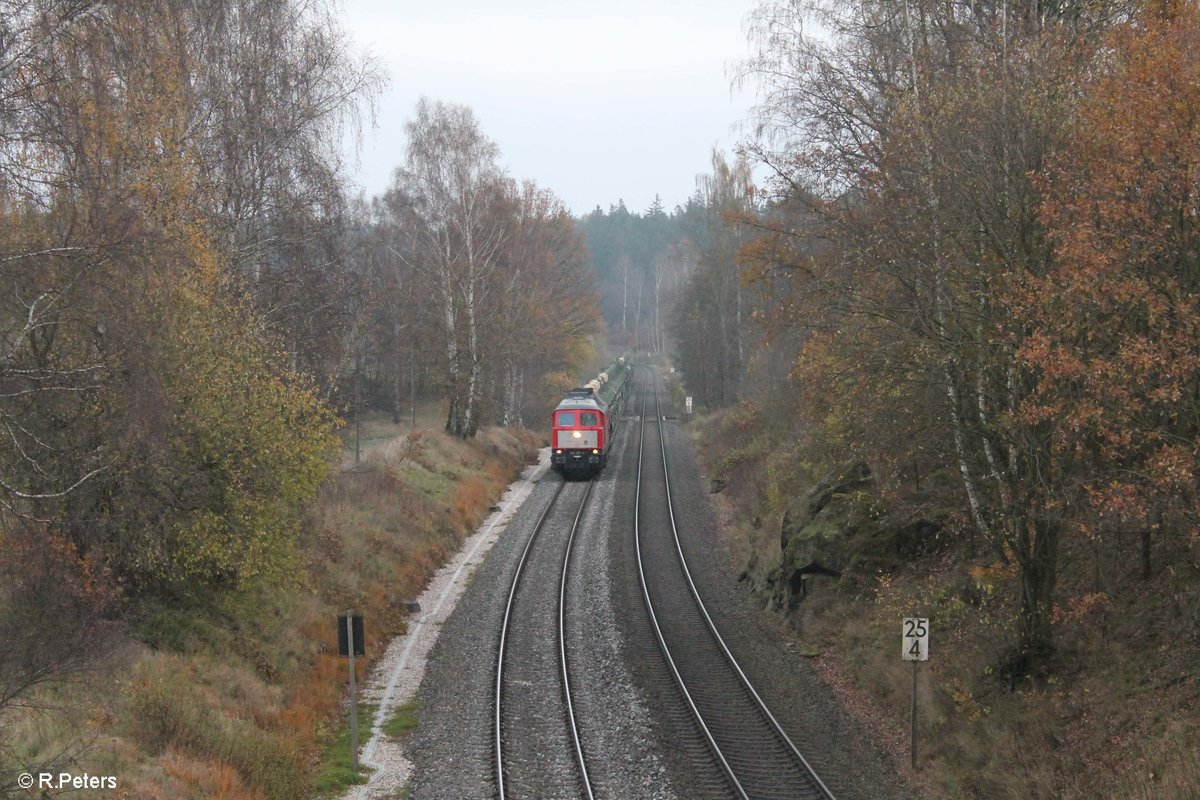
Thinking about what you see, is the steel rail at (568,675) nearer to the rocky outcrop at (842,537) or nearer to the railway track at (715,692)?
the railway track at (715,692)

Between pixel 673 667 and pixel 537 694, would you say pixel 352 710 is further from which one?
pixel 673 667

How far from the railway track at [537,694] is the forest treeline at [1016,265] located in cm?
536

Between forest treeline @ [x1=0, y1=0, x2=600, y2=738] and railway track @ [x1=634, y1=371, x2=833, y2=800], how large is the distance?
6.17 meters

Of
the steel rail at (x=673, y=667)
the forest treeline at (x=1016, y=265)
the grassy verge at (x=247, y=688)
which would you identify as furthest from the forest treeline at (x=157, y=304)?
the forest treeline at (x=1016, y=265)

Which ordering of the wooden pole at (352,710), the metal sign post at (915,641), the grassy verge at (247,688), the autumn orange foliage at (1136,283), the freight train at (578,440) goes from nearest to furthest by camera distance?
the autumn orange foliage at (1136,283) < the grassy verge at (247,688) < the wooden pole at (352,710) < the metal sign post at (915,641) < the freight train at (578,440)

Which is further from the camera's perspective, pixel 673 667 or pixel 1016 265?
pixel 673 667

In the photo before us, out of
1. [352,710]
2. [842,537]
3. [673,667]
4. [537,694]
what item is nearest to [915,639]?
[673,667]

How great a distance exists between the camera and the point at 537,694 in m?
13.5

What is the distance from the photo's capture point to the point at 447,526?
2372cm

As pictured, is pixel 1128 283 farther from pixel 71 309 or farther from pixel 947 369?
pixel 71 309

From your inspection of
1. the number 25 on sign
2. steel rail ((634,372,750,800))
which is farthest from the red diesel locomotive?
the number 25 on sign

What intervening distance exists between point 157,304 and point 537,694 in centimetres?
725

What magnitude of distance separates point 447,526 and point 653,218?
12731 cm

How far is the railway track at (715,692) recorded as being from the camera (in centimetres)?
1081
